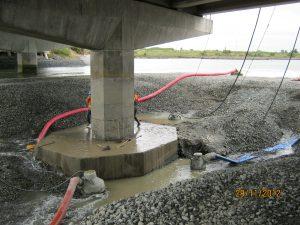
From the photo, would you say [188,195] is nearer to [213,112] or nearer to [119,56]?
[119,56]

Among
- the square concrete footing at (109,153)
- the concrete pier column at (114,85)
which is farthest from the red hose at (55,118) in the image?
the concrete pier column at (114,85)

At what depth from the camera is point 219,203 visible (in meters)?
7.87

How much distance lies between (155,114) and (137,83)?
19.4ft

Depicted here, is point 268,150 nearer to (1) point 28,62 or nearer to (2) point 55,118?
(2) point 55,118

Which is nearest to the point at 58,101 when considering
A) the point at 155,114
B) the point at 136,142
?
the point at 155,114

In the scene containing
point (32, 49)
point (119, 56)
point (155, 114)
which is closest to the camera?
point (119, 56)

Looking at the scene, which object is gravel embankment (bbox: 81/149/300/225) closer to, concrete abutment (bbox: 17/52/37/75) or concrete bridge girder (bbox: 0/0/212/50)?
concrete bridge girder (bbox: 0/0/212/50)

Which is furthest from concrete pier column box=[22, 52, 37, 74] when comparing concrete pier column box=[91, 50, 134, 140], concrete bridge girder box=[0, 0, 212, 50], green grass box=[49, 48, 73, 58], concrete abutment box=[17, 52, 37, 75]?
concrete pier column box=[91, 50, 134, 140]

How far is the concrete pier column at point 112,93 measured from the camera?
46.6ft

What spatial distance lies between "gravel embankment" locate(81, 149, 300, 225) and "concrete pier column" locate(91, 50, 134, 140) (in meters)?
6.01

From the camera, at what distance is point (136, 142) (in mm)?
14336

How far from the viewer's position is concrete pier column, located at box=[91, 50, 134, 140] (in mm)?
14211

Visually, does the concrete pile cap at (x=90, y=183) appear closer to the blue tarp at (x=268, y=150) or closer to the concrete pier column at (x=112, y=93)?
the concrete pier column at (x=112, y=93)

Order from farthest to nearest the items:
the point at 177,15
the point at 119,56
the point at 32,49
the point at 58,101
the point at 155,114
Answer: the point at 32,49 < the point at 155,114 < the point at 58,101 < the point at 177,15 < the point at 119,56
